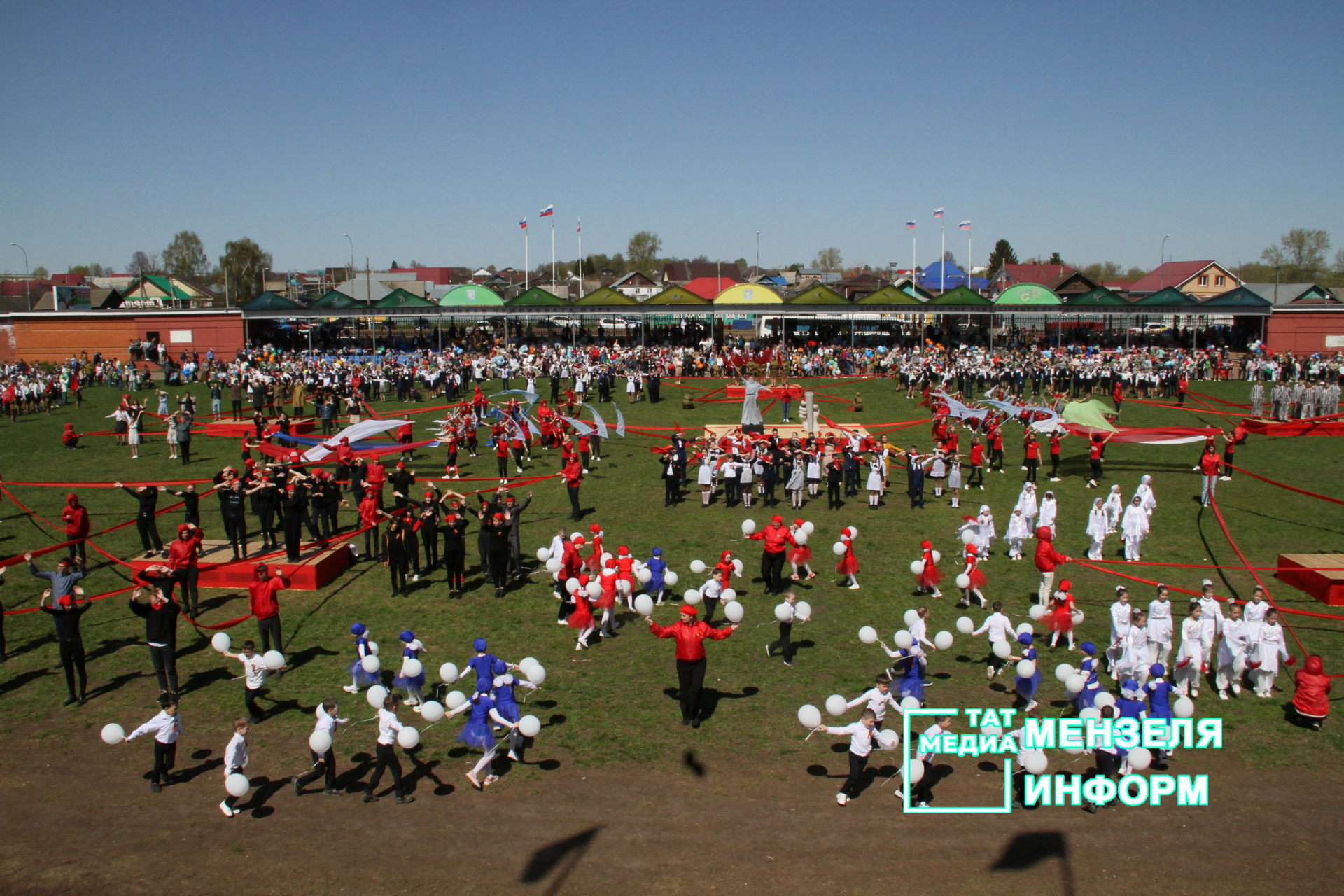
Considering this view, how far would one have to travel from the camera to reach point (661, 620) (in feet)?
43.8

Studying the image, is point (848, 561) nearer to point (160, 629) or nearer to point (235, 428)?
point (160, 629)

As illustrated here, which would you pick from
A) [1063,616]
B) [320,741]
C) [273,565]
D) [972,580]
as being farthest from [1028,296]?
[320,741]

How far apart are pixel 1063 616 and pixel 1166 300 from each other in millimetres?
43196

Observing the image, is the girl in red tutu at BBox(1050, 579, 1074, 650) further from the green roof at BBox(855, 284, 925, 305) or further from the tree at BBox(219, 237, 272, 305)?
the tree at BBox(219, 237, 272, 305)

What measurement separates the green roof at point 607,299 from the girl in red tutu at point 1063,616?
40710 millimetres

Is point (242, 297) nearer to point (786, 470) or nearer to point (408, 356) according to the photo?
point (408, 356)

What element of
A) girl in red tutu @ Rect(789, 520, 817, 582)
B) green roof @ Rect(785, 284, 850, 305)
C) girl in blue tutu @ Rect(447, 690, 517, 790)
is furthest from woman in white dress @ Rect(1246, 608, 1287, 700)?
green roof @ Rect(785, 284, 850, 305)

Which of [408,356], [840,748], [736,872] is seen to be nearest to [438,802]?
[736,872]

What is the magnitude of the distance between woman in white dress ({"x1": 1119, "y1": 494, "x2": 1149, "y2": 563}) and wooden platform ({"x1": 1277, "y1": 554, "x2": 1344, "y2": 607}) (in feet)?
6.76

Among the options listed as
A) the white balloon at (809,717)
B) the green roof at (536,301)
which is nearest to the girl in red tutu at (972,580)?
the white balloon at (809,717)

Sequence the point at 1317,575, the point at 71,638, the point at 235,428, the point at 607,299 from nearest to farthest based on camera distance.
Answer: the point at 71,638 < the point at 1317,575 < the point at 235,428 < the point at 607,299

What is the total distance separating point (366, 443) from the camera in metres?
23.9

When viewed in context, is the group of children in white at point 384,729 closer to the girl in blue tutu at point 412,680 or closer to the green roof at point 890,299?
the girl in blue tutu at point 412,680

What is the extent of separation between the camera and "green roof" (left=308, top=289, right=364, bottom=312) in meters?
48.9
